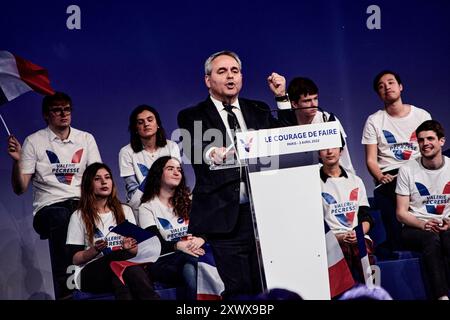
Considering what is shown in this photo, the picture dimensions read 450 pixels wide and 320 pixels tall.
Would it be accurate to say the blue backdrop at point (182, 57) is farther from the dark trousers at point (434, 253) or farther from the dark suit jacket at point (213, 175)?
the dark suit jacket at point (213, 175)

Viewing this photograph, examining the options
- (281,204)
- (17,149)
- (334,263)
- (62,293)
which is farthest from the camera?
(17,149)

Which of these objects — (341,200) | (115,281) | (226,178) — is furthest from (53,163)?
(341,200)

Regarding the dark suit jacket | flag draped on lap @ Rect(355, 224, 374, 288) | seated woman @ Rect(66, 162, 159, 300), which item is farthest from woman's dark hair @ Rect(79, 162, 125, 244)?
flag draped on lap @ Rect(355, 224, 374, 288)

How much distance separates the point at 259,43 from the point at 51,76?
1660mm

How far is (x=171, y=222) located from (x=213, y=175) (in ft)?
2.10

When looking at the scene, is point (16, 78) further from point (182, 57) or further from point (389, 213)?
point (389, 213)

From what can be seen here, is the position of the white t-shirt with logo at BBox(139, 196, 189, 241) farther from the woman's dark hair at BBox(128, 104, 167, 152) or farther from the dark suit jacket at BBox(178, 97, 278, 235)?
the woman's dark hair at BBox(128, 104, 167, 152)

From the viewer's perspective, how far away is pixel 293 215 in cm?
459

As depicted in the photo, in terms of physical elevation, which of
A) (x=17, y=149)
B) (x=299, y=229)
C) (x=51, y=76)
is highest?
(x=51, y=76)

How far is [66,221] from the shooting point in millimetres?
5449

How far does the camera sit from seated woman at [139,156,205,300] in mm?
5195

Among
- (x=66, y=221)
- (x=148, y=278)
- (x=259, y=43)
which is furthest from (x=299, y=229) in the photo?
(x=259, y=43)

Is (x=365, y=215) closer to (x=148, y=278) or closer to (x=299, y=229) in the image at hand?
(x=299, y=229)

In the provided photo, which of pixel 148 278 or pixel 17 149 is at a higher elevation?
pixel 17 149
